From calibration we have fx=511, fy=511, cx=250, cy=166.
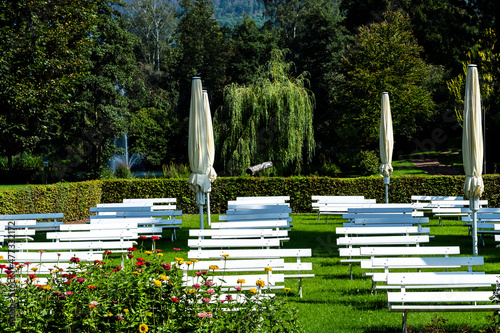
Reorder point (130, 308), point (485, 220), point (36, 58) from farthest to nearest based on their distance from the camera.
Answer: point (36, 58) < point (485, 220) < point (130, 308)

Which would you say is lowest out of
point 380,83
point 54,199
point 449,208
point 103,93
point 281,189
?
point 449,208

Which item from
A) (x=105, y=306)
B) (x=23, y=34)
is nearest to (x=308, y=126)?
(x=23, y=34)

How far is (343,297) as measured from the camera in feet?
24.1

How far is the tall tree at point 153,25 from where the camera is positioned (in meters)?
55.5

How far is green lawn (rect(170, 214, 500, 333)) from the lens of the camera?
611cm

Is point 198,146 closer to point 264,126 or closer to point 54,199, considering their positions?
point 54,199

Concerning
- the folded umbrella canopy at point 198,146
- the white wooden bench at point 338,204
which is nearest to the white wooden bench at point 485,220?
the white wooden bench at point 338,204

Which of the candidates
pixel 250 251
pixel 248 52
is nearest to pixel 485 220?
pixel 250 251

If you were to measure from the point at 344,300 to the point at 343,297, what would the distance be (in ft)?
0.46

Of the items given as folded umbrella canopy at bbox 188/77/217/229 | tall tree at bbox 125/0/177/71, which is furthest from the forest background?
folded umbrella canopy at bbox 188/77/217/229

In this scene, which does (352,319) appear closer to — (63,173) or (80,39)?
(80,39)

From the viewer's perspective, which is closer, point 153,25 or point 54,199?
point 54,199

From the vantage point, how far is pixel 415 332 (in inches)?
211

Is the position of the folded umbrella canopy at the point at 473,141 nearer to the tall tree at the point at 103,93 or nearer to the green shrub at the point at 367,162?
the green shrub at the point at 367,162
